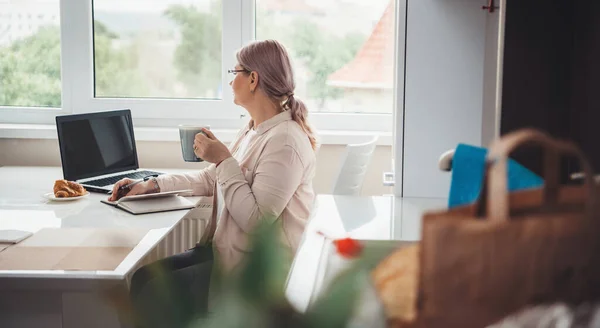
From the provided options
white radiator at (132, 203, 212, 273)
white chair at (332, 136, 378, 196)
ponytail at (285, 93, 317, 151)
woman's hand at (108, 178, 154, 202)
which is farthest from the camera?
white radiator at (132, 203, 212, 273)

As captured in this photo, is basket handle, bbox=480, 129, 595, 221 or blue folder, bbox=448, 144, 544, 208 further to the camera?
blue folder, bbox=448, 144, 544, 208

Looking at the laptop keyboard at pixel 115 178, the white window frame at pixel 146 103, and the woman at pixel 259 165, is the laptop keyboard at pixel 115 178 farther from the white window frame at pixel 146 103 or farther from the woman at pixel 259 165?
the white window frame at pixel 146 103

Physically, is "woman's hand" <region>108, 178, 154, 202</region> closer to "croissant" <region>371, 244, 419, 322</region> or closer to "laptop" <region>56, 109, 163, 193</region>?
"laptop" <region>56, 109, 163, 193</region>

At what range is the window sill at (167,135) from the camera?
9.49 feet

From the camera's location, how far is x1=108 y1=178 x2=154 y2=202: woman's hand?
2180mm

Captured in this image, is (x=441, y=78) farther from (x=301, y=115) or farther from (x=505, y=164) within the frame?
(x=505, y=164)

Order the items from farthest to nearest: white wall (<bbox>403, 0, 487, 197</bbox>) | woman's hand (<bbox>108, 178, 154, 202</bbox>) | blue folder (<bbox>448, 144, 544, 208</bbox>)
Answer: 1. woman's hand (<bbox>108, 178, 154, 202</bbox>)
2. white wall (<bbox>403, 0, 487, 197</bbox>)
3. blue folder (<bbox>448, 144, 544, 208</bbox>)

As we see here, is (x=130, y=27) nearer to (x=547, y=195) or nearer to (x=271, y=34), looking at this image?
(x=271, y=34)

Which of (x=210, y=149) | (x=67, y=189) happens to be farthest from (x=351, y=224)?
(x=67, y=189)

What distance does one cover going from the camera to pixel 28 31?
311 centimetres

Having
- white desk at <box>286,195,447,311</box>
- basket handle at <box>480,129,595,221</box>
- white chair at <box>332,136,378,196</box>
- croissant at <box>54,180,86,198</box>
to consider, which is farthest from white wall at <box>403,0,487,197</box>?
basket handle at <box>480,129,595,221</box>

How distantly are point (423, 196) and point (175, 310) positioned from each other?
1.51m

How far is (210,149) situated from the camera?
2016mm

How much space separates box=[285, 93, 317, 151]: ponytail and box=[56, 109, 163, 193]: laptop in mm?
669
